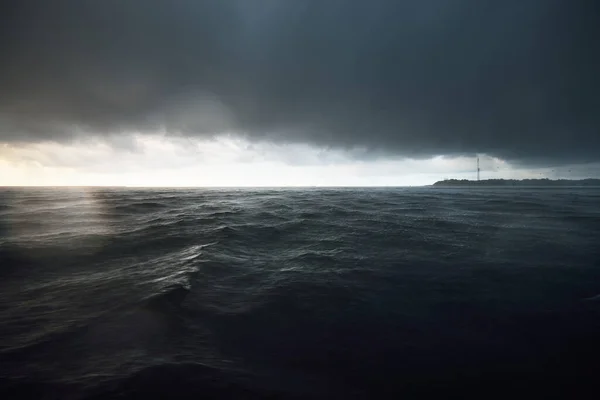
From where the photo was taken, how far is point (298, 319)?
26.5 feet

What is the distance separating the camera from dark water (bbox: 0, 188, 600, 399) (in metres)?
5.36

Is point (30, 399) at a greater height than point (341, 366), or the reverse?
point (30, 399)

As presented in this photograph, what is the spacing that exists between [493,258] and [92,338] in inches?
679

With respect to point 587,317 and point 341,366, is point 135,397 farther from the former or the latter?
point 587,317

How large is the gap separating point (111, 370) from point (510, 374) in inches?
336

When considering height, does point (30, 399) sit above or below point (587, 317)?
above

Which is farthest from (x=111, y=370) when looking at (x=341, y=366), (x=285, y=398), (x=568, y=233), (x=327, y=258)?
(x=568, y=233)

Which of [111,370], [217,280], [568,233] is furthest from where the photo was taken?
[568,233]

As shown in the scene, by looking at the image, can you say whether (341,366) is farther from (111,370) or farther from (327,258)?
(327,258)

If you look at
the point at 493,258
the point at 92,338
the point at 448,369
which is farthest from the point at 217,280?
the point at 493,258

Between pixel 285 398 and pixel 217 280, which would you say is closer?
pixel 285 398

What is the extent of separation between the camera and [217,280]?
36.1 feet

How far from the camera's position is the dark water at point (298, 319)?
17.6ft

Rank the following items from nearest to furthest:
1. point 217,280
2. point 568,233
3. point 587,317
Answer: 1. point 587,317
2. point 217,280
3. point 568,233
